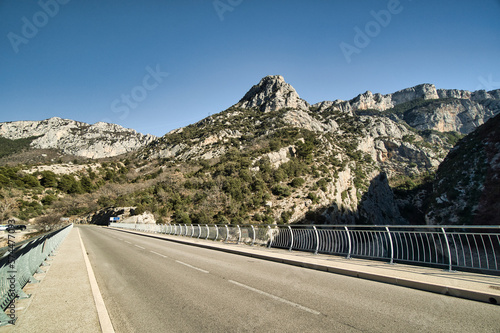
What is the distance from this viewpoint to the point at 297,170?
56781mm

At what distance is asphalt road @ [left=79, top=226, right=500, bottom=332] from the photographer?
3.66m

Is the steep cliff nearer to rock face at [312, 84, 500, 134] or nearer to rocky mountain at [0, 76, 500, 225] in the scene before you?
rocky mountain at [0, 76, 500, 225]

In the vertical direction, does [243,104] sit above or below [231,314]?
above

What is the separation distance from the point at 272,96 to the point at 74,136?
112m

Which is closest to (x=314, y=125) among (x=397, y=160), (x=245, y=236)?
(x=397, y=160)

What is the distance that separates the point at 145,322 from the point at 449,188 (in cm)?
5309

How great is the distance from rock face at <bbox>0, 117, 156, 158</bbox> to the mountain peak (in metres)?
76.4

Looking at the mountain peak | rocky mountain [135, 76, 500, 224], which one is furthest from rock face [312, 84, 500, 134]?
the mountain peak

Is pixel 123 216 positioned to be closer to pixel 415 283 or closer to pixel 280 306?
pixel 280 306

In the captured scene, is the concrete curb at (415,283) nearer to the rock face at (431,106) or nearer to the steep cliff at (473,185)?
the steep cliff at (473,185)

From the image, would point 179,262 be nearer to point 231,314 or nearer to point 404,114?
point 231,314

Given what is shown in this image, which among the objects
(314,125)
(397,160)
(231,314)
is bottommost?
(231,314)

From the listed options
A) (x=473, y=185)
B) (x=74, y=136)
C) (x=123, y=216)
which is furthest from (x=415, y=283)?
(x=74, y=136)

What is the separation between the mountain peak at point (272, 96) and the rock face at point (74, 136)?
7637cm
